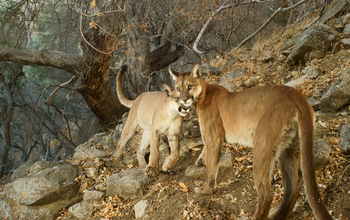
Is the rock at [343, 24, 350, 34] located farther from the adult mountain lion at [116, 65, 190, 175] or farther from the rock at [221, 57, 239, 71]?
the adult mountain lion at [116, 65, 190, 175]

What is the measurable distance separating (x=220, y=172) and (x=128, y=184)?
162cm

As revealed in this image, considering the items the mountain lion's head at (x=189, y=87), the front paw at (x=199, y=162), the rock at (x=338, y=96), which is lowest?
the front paw at (x=199, y=162)

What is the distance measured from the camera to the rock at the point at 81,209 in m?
5.13

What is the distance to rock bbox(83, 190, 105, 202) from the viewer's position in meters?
5.28

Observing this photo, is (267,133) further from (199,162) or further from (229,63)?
(229,63)

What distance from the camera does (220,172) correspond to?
15.9 ft

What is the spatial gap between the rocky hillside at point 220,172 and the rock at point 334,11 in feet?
0.09

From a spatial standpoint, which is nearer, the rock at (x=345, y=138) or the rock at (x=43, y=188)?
the rock at (x=345, y=138)

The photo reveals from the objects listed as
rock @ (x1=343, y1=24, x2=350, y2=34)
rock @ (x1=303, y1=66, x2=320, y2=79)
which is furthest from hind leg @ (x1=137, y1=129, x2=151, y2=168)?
rock @ (x1=343, y1=24, x2=350, y2=34)

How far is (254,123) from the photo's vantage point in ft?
11.7

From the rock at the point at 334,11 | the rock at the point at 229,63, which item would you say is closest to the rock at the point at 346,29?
the rock at the point at 334,11

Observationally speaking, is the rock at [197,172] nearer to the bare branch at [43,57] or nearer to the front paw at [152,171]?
the front paw at [152,171]

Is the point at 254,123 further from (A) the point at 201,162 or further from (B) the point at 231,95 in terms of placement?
(A) the point at 201,162

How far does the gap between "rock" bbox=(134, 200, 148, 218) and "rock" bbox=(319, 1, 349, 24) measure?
23.9 ft
